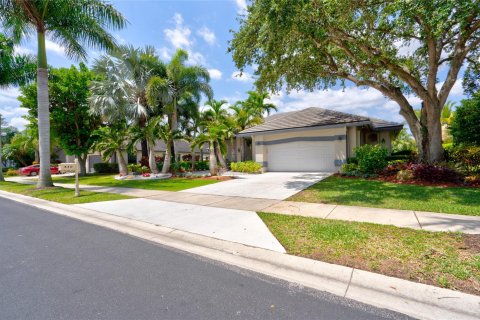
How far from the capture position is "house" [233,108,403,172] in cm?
1499

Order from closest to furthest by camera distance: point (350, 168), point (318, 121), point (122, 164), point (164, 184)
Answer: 1. point (350, 168)
2. point (164, 184)
3. point (318, 121)
4. point (122, 164)

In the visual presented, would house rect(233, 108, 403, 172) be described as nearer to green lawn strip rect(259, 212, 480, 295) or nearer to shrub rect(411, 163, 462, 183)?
shrub rect(411, 163, 462, 183)

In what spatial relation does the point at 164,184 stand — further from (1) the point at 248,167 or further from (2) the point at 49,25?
(2) the point at 49,25

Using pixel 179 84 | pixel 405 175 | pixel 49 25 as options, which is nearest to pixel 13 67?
pixel 49 25

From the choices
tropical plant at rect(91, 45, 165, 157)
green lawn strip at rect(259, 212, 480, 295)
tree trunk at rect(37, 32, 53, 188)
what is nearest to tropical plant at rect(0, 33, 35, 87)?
tropical plant at rect(91, 45, 165, 157)

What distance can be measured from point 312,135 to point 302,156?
1.66m

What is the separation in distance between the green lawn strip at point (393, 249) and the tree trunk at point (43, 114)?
1324 cm

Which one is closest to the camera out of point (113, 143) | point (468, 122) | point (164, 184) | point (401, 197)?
point (401, 197)

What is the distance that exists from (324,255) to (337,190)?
5945 mm

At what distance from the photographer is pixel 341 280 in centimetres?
311

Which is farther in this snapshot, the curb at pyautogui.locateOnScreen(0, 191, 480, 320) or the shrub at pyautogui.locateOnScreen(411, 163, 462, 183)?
the shrub at pyautogui.locateOnScreen(411, 163, 462, 183)

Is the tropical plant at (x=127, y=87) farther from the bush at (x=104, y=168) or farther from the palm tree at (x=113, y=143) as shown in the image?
the bush at (x=104, y=168)

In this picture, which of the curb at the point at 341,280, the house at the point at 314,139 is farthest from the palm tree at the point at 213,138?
the curb at the point at 341,280

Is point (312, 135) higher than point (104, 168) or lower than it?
higher
